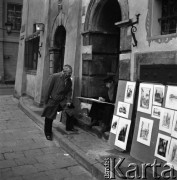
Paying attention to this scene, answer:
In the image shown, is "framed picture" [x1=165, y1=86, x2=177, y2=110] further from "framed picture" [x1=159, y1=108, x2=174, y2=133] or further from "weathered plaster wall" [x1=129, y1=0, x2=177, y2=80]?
"weathered plaster wall" [x1=129, y1=0, x2=177, y2=80]

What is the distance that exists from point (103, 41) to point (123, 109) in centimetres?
237

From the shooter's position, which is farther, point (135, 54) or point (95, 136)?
point (95, 136)

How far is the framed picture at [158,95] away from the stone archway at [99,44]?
100 inches

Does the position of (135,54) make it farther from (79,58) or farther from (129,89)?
(79,58)

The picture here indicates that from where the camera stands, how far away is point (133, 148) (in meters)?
4.75

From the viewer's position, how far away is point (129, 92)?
16.4ft

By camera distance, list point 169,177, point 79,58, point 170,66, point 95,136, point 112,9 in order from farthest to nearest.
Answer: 1. point 79,58
2. point 112,9
3. point 95,136
4. point 170,66
5. point 169,177

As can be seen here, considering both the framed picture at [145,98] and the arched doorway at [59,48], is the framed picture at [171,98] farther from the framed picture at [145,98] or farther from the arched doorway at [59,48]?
the arched doorway at [59,48]

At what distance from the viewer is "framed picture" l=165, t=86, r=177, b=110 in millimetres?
3963

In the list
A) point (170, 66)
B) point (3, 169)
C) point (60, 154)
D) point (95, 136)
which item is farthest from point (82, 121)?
point (170, 66)

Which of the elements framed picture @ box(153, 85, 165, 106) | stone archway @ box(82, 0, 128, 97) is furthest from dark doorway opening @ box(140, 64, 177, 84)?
stone archway @ box(82, 0, 128, 97)

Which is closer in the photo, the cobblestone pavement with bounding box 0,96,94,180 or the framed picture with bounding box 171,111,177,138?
the framed picture with bounding box 171,111,177,138

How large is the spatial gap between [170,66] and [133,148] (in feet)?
4.96

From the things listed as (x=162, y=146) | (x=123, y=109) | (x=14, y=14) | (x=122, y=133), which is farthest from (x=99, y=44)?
(x=14, y=14)
